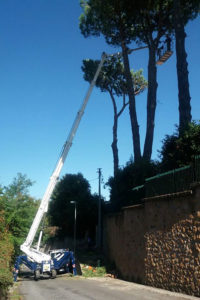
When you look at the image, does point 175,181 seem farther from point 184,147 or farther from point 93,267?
point 93,267

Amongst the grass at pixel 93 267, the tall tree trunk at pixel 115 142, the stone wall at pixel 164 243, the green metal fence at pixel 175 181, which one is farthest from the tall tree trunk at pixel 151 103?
the grass at pixel 93 267

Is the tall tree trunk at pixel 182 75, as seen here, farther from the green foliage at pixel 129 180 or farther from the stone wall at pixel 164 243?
Answer: the stone wall at pixel 164 243

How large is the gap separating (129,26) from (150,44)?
7.07ft

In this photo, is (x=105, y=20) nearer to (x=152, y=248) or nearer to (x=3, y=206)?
(x=3, y=206)

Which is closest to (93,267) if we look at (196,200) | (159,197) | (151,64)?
(159,197)

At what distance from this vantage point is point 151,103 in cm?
2186

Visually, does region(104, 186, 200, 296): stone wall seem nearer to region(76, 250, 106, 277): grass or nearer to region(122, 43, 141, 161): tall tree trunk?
region(76, 250, 106, 277): grass

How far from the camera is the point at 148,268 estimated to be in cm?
1430

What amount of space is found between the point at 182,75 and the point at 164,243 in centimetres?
886

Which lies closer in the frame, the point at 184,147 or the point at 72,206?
the point at 184,147

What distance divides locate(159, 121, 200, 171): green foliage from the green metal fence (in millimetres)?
1125

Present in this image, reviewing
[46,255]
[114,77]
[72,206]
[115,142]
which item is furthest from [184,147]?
[72,206]

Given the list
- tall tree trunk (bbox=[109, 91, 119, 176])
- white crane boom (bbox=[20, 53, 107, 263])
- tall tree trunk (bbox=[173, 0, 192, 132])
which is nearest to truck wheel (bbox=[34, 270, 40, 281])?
white crane boom (bbox=[20, 53, 107, 263])

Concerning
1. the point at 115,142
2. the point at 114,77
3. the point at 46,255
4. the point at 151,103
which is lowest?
the point at 46,255
